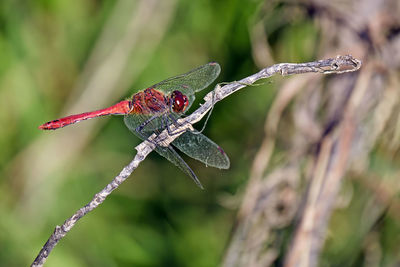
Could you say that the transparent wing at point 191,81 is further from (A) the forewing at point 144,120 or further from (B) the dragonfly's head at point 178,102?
(A) the forewing at point 144,120

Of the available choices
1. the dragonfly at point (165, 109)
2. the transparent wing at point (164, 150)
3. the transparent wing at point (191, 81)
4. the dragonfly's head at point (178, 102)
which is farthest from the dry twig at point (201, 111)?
the transparent wing at point (191, 81)

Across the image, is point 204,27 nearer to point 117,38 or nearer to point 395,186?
point 117,38

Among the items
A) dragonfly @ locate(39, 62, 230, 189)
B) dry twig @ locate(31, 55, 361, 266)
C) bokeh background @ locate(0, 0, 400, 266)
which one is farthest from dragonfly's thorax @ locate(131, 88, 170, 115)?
dry twig @ locate(31, 55, 361, 266)

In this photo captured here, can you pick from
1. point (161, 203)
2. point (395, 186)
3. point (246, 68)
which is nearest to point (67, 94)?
point (161, 203)

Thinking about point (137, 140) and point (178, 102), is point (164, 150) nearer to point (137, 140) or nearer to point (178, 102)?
point (178, 102)

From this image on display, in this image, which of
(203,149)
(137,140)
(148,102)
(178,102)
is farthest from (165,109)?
(137,140)

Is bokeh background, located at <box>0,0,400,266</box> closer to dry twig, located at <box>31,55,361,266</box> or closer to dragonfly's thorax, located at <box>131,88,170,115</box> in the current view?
dragonfly's thorax, located at <box>131,88,170,115</box>

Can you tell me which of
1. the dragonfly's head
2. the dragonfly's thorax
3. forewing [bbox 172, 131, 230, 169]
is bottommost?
forewing [bbox 172, 131, 230, 169]
